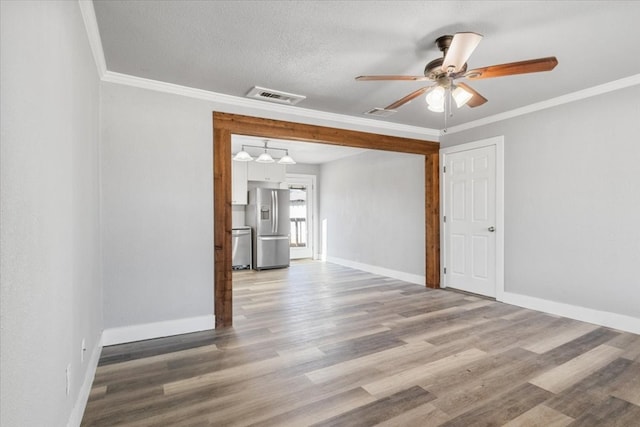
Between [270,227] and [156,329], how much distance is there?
4.20 m

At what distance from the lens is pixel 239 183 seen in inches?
289

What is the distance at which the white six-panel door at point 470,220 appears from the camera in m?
4.54

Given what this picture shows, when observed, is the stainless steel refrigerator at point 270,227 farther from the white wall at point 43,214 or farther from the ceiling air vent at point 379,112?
the white wall at point 43,214

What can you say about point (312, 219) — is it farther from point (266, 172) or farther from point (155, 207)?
point (155, 207)

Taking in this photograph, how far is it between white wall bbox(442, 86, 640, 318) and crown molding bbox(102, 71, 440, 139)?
1.40 meters

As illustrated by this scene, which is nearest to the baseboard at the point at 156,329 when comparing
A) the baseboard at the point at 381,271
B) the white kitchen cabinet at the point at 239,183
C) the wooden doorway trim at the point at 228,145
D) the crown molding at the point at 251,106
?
the wooden doorway trim at the point at 228,145

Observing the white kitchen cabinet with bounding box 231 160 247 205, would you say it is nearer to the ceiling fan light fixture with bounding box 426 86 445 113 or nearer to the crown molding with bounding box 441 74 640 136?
the crown molding with bounding box 441 74 640 136

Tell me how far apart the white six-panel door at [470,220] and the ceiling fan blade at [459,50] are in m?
2.65

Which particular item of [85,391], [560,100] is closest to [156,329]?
[85,391]

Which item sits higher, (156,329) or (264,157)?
(264,157)

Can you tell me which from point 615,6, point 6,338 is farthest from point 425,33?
point 6,338

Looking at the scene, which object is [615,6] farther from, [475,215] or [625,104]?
[475,215]

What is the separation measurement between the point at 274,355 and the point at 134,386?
3.40 feet

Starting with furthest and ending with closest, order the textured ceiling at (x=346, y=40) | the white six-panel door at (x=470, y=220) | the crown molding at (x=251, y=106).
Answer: the white six-panel door at (x=470, y=220)
the crown molding at (x=251, y=106)
the textured ceiling at (x=346, y=40)
